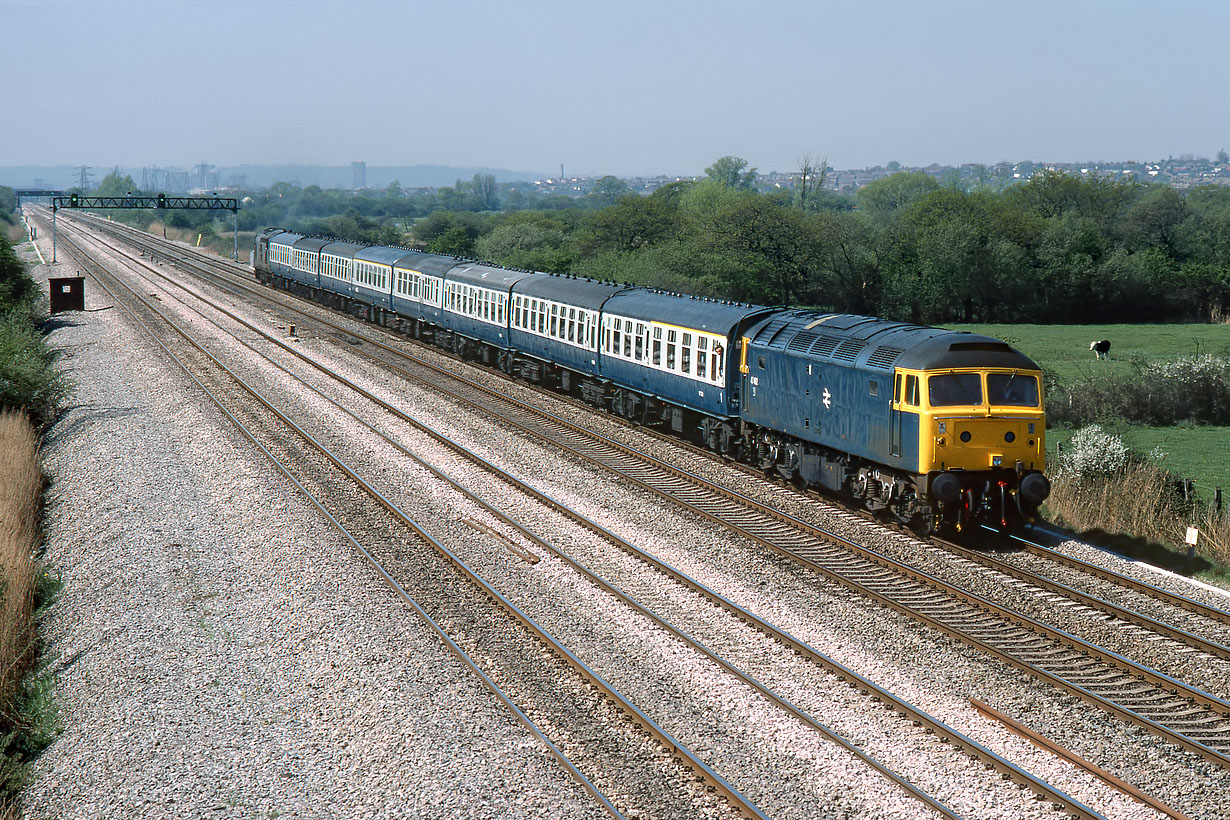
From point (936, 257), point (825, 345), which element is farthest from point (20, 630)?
point (936, 257)

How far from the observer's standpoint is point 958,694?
40.1 ft

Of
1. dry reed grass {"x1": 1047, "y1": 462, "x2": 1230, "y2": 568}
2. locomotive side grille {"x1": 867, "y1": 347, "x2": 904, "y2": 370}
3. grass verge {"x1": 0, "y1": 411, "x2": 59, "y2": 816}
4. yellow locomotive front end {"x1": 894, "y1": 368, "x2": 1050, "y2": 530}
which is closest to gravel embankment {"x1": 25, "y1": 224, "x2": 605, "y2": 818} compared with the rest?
grass verge {"x1": 0, "y1": 411, "x2": 59, "y2": 816}

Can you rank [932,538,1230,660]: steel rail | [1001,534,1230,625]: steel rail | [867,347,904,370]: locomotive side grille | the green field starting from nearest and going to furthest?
[932,538,1230,660]: steel rail → [1001,534,1230,625]: steel rail → [867,347,904,370]: locomotive side grille → the green field

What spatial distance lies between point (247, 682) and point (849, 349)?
11664mm

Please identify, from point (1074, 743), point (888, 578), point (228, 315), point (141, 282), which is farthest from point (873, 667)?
point (141, 282)

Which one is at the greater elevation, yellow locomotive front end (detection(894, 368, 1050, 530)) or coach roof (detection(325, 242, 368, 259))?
coach roof (detection(325, 242, 368, 259))

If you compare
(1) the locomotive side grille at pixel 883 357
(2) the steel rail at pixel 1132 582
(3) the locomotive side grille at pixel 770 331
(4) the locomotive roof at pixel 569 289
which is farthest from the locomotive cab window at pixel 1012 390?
(4) the locomotive roof at pixel 569 289

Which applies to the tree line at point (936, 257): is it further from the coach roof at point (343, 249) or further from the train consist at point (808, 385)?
the train consist at point (808, 385)

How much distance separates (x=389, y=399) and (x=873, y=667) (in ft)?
71.0

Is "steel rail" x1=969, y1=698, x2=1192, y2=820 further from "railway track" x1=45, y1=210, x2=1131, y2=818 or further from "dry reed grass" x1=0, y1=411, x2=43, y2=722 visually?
"dry reed grass" x1=0, y1=411, x2=43, y2=722

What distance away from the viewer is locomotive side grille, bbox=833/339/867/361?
19234mm

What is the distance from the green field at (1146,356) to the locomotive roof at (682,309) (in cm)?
1006

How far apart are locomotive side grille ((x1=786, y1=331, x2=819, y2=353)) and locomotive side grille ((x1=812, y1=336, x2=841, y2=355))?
213mm

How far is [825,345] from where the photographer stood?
20.2 meters
